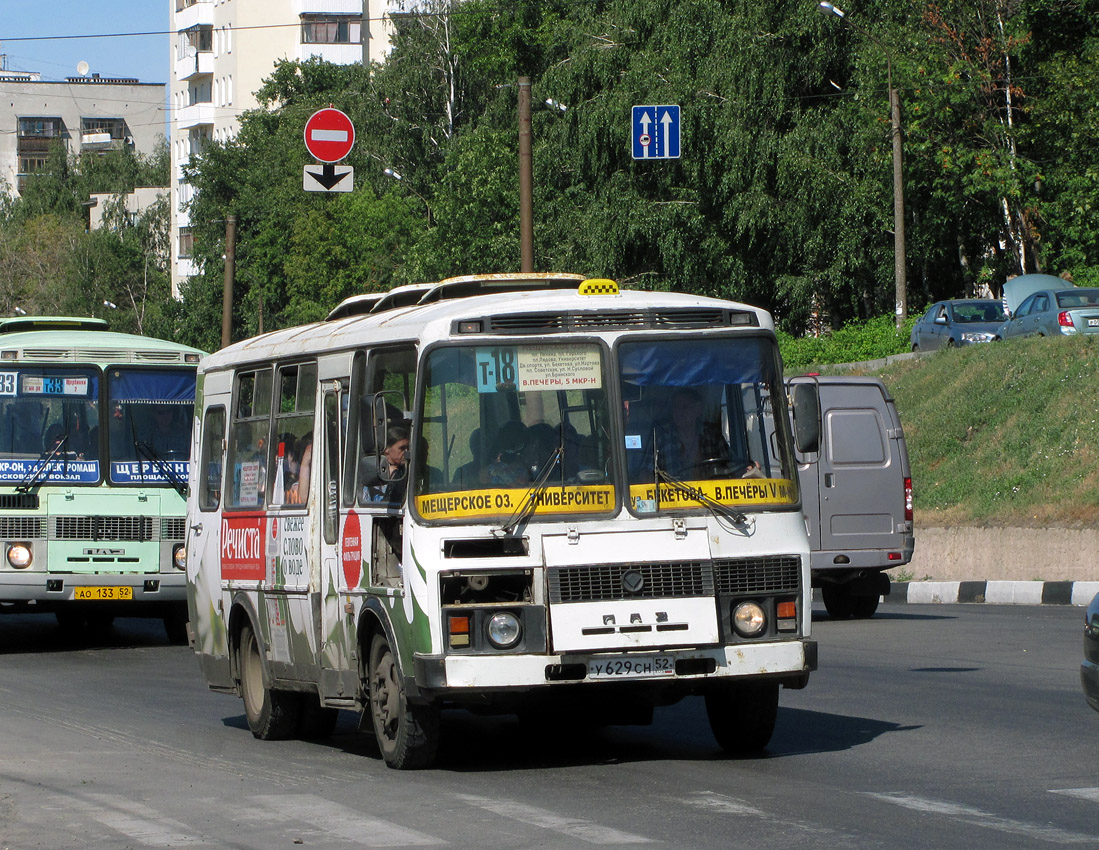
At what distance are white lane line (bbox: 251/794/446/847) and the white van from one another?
11.1 m

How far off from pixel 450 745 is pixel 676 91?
3709 centimetres

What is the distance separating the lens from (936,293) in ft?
171

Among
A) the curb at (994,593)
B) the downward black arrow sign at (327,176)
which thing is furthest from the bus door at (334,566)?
the downward black arrow sign at (327,176)

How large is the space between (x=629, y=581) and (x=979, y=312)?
105ft

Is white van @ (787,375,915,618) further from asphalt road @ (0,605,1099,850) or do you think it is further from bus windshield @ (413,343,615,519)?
bus windshield @ (413,343,615,519)

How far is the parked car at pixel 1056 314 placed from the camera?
33.9 meters

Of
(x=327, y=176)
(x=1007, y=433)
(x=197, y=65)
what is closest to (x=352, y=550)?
(x=327, y=176)

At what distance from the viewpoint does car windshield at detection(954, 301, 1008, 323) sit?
Answer: 3934cm

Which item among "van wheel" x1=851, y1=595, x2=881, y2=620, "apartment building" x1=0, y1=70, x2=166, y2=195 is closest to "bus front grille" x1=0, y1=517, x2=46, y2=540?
"van wheel" x1=851, y1=595, x2=881, y2=620

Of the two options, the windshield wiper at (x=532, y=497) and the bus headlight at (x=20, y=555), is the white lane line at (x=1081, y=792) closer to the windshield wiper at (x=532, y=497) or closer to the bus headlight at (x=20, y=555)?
the windshield wiper at (x=532, y=497)

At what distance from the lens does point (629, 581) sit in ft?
29.7

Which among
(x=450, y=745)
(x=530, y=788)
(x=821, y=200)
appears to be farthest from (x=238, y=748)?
(x=821, y=200)

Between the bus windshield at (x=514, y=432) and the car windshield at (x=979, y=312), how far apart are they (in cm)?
3122

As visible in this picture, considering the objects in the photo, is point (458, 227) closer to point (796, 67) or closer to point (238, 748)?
point (796, 67)
